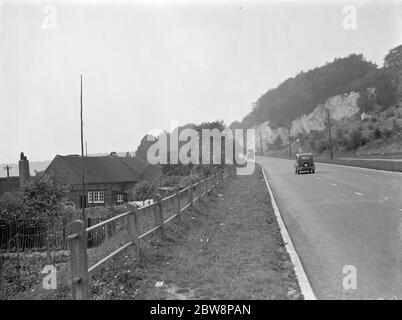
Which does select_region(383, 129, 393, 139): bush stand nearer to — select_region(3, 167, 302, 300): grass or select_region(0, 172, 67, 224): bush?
→ select_region(0, 172, 67, 224): bush

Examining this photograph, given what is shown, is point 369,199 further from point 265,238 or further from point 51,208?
point 51,208

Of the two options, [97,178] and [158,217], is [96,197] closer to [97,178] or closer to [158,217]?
[97,178]

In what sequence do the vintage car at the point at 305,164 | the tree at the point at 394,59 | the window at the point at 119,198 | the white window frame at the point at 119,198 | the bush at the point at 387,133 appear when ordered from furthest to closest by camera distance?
the tree at the point at 394,59 < the bush at the point at 387,133 < the window at the point at 119,198 < the white window frame at the point at 119,198 < the vintage car at the point at 305,164

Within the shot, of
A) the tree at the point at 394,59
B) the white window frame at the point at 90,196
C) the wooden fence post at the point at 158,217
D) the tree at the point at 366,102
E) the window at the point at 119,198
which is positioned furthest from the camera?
the tree at the point at 394,59

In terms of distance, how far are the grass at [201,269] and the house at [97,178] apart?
43056 millimetres

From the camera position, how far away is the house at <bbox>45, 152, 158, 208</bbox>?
177 feet

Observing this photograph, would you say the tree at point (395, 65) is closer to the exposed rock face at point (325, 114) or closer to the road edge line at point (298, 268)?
the exposed rock face at point (325, 114)

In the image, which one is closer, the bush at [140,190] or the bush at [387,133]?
the bush at [140,190]

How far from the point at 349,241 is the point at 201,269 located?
12.4 ft

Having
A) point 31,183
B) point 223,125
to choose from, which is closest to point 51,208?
point 31,183

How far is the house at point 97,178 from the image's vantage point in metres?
53.8

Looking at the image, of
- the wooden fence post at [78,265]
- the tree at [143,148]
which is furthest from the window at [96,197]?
the wooden fence post at [78,265]

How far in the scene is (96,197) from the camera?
56.2m

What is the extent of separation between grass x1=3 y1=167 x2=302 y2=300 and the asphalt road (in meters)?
0.51
